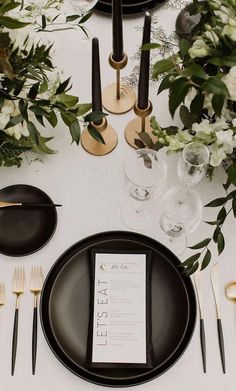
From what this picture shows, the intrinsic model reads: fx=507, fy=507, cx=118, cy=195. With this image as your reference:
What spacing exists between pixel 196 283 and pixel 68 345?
1.12ft

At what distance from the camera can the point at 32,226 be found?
131 cm

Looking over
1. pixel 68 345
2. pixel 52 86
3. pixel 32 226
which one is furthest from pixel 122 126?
pixel 68 345

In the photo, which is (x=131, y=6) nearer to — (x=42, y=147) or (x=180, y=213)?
(x=42, y=147)

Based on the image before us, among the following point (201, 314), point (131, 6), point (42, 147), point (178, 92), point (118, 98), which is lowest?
point (201, 314)

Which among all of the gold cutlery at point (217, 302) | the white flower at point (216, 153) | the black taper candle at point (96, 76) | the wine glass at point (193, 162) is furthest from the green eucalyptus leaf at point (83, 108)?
the gold cutlery at point (217, 302)

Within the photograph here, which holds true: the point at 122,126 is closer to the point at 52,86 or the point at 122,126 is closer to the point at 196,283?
the point at 52,86

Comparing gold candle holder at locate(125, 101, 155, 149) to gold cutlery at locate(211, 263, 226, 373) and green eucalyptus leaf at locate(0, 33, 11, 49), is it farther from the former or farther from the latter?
green eucalyptus leaf at locate(0, 33, 11, 49)

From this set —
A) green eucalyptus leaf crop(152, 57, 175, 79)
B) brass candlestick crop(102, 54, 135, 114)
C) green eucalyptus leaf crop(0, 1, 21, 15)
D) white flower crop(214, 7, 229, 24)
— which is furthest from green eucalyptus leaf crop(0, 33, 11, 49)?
brass candlestick crop(102, 54, 135, 114)

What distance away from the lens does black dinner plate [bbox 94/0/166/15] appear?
155 centimetres

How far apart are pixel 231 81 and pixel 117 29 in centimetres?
40

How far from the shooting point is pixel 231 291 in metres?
1.23

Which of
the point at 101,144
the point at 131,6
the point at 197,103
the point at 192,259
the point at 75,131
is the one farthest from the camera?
the point at 131,6

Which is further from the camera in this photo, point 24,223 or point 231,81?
point 24,223

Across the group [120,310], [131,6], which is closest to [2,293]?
[120,310]
